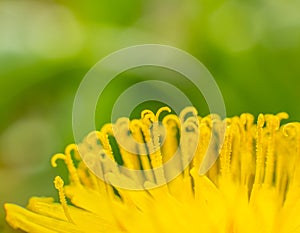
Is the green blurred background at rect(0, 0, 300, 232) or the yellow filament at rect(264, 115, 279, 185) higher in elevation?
the green blurred background at rect(0, 0, 300, 232)

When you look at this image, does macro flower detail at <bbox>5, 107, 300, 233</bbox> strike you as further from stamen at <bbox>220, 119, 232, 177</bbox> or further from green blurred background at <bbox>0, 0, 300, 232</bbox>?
green blurred background at <bbox>0, 0, 300, 232</bbox>

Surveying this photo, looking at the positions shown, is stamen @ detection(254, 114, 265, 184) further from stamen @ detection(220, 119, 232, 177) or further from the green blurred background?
the green blurred background

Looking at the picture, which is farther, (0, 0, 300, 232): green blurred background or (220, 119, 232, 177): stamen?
(0, 0, 300, 232): green blurred background

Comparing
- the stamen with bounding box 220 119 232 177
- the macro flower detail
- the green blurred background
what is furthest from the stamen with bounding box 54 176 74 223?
the green blurred background

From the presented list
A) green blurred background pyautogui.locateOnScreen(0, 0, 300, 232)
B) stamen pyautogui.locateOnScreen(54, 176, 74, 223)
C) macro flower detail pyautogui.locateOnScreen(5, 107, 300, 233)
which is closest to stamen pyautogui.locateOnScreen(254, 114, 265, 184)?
macro flower detail pyautogui.locateOnScreen(5, 107, 300, 233)

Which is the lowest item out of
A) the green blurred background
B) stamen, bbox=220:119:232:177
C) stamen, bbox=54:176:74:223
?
stamen, bbox=54:176:74:223

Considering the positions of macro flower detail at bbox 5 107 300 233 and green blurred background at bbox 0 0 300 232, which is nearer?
macro flower detail at bbox 5 107 300 233

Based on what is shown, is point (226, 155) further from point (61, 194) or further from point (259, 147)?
point (61, 194)
